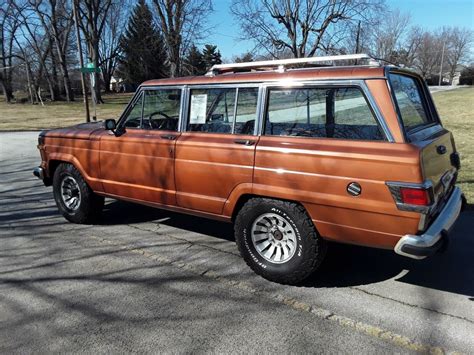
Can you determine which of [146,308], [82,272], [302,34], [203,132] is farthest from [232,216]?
[302,34]

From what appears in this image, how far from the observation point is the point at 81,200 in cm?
522

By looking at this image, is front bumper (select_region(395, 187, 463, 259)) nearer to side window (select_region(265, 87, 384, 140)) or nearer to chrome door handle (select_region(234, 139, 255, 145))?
side window (select_region(265, 87, 384, 140))

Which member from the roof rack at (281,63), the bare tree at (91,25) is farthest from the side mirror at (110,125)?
the bare tree at (91,25)

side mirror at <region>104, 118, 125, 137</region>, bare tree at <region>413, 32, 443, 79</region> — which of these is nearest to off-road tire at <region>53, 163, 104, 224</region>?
side mirror at <region>104, 118, 125, 137</region>

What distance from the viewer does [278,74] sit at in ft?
12.1

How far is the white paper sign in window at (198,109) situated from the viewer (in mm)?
4152

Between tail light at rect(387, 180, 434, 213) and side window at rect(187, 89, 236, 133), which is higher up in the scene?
side window at rect(187, 89, 236, 133)

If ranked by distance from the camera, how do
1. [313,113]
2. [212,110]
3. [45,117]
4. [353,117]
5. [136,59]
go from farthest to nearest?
[136,59], [45,117], [212,110], [313,113], [353,117]

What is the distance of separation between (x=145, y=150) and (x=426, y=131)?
9.10ft

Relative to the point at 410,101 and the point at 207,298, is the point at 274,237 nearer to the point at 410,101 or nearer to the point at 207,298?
the point at 207,298

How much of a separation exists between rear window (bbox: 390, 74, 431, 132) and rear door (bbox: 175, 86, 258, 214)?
47.7 inches

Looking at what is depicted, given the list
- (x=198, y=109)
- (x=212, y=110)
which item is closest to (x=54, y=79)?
(x=198, y=109)

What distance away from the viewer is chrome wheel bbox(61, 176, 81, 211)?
5367 mm

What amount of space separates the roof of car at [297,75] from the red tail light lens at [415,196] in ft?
2.96
